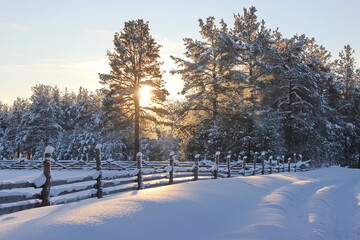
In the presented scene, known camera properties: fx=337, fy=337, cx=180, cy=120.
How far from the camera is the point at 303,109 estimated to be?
36719 millimetres

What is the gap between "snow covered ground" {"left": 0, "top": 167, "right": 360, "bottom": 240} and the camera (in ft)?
15.8

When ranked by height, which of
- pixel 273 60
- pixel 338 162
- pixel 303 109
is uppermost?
pixel 273 60

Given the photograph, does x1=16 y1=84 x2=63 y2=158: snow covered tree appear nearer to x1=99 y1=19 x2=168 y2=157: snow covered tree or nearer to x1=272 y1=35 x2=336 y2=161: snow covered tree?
x1=99 y1=19 x2=168 y2=157: snow covered tree

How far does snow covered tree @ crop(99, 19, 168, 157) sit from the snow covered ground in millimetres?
22828

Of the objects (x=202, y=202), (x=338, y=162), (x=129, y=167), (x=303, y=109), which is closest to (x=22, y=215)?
(x=202, y=202)

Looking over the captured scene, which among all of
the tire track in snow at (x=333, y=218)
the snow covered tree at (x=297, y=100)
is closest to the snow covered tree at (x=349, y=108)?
the snow covered tree at (x=297, y=100)

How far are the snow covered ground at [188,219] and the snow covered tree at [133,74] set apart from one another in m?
22.8

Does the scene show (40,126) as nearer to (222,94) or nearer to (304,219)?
(222,94)

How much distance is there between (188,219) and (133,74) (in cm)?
2670

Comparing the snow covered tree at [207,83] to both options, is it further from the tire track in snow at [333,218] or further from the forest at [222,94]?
the tire track in snow at [333,218]

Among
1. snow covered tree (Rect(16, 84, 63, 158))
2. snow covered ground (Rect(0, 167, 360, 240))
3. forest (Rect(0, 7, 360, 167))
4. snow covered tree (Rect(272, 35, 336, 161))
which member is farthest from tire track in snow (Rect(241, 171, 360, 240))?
snow covered tree (Rect(16, 84, 63, 158))

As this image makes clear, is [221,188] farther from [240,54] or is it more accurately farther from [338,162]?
[338,162]

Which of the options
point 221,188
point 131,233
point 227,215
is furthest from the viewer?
point 221,188

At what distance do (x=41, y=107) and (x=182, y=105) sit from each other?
32502 millimetres
